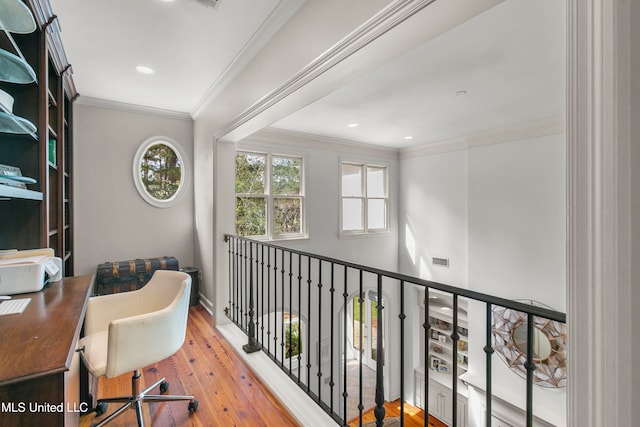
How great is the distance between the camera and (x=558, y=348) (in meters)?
3.81

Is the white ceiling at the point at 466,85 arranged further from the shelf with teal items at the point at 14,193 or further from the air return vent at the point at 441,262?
the shelf with teal items at the point at 14,193

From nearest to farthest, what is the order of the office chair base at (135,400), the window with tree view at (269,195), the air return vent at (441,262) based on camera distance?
the office chair base at (135,400) < the window with tree view at (269,195) < the air return vent at (441,262)

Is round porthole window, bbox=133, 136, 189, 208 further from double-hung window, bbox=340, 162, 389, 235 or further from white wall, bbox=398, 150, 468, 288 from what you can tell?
white wall, bbox=398, 150, 468, 288

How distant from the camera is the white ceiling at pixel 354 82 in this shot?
2.04 metres

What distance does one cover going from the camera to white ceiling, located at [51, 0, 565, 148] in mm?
2035

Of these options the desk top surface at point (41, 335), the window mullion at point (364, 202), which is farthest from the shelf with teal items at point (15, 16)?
the window mullion at point (364, 202)

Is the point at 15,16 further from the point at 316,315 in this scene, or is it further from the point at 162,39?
the point at 316,315

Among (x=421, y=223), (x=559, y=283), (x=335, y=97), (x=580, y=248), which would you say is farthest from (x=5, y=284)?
(x=421, y=223)

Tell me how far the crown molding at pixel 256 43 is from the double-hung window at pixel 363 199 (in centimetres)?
286

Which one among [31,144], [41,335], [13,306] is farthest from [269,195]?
[41,335]

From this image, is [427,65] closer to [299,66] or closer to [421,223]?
[299,66]

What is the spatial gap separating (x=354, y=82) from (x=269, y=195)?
2292 millimetres

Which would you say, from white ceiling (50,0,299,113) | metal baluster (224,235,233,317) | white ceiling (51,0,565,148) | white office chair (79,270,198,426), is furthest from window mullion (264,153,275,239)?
white office chair (79,270,198,426)

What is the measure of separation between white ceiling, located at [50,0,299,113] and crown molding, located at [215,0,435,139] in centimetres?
48
